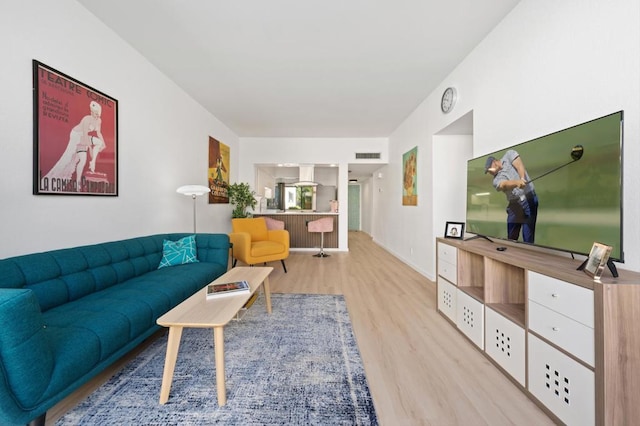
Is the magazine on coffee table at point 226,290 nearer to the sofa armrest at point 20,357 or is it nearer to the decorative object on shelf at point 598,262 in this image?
the sofa armrest at point 20,357

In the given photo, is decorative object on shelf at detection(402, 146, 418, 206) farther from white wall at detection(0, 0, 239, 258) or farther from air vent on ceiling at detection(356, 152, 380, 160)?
white wall at detection(0, 0, 239, 258)

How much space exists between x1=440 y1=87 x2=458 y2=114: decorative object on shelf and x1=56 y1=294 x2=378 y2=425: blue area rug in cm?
281

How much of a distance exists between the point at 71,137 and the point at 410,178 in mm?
4368

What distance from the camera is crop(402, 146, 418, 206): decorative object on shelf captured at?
14.2 ft

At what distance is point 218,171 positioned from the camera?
4910 millimetres

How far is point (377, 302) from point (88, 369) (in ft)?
7.89

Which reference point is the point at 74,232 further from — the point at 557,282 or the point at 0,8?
the point at 557,282

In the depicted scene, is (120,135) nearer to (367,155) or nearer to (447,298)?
(447,298)

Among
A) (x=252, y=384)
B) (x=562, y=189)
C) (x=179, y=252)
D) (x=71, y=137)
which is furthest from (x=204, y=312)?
(x=562, y=189)

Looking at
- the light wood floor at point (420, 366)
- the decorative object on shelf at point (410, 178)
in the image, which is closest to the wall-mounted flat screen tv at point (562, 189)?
the light wood floor at point (420, 366)

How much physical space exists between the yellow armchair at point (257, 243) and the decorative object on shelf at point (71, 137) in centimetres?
167

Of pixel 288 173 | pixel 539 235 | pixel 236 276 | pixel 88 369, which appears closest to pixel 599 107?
pixel 539 235

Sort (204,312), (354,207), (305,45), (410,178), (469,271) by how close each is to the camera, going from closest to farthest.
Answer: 1. (204,312)
2. (469,271)
3. (305,45)
4. (410,178)
5. (354,207)

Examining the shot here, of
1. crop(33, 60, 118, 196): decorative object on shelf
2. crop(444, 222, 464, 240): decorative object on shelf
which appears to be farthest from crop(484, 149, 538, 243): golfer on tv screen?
crop(33, 60, 118, 196): decorative object on shelf
